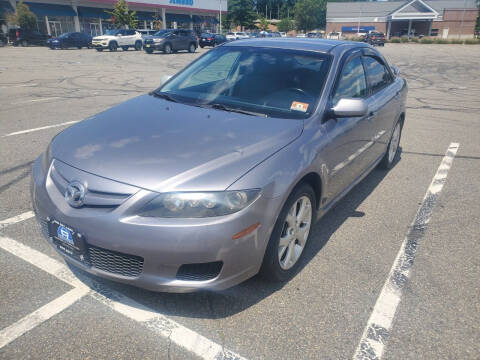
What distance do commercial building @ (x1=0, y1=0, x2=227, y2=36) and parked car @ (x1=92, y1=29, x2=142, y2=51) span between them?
1445cm

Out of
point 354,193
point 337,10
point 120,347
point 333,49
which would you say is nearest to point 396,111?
point 354,193

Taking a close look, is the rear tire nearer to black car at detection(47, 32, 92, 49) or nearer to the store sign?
black car at detection(47, 32, 92, 49)

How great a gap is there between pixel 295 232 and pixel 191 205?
0.97 m

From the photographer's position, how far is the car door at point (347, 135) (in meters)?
3.23

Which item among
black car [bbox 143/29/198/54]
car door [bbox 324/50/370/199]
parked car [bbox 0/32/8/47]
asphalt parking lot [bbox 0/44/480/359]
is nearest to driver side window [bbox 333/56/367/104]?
car door [bbox 324/50/370/199]

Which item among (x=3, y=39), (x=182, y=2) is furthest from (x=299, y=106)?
(x=182, y=2)

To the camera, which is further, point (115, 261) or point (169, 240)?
point (115, 261)

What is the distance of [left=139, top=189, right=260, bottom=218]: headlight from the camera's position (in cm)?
221

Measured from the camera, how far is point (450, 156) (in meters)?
5.96

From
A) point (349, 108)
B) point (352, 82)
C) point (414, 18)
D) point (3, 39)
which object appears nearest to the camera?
point (349, 108)

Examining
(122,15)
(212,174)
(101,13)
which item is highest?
(101,13)

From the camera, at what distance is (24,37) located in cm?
3462

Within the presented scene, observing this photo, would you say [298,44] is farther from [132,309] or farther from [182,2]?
[182,2]

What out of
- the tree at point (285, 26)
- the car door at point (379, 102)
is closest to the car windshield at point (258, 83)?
the car door at point (379, 102)
